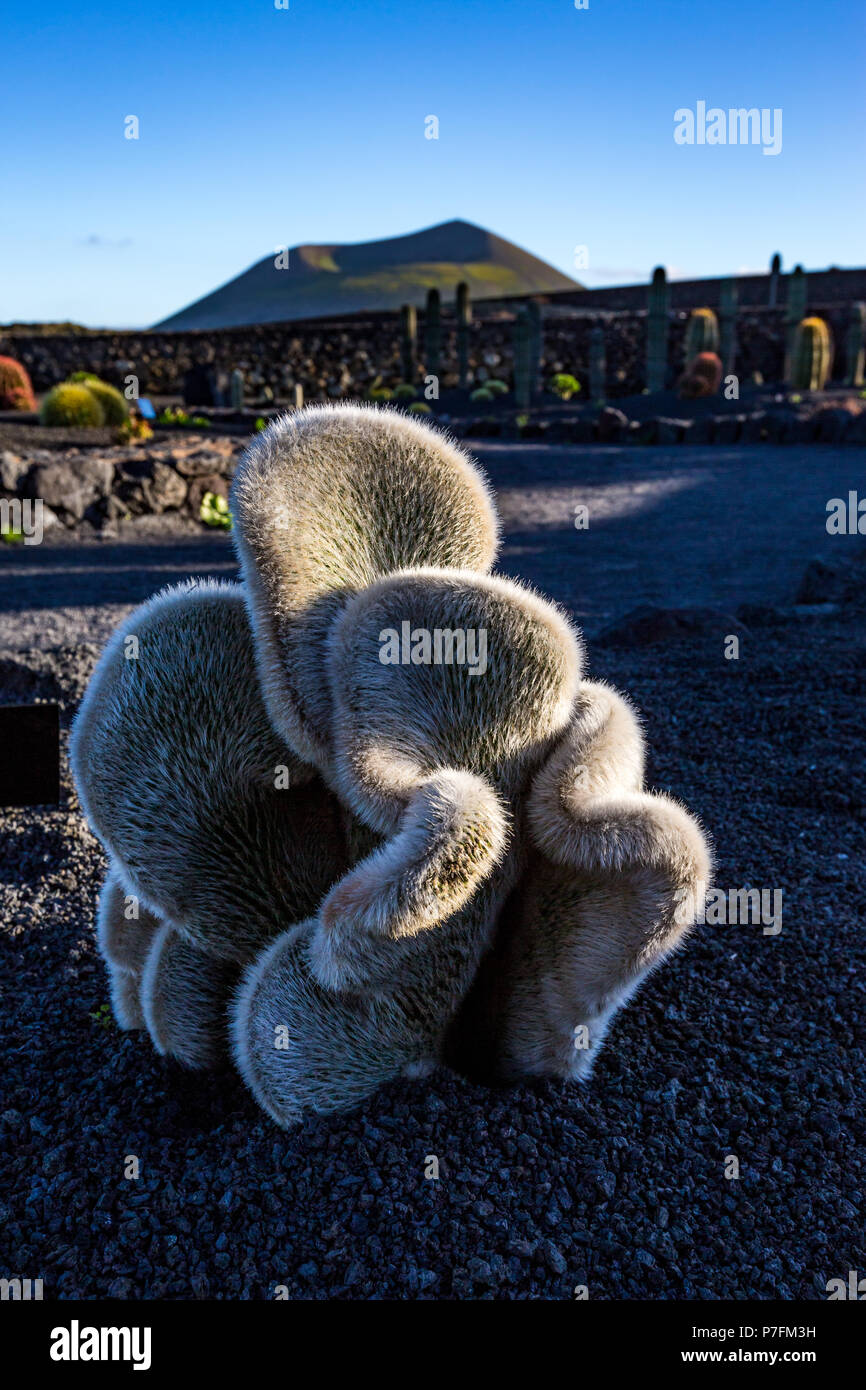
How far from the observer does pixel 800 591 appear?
21.4 feet

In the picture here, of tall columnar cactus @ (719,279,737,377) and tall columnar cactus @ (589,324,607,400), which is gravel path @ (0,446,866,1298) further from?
tall columnar cactus @ (719,279,737,377)

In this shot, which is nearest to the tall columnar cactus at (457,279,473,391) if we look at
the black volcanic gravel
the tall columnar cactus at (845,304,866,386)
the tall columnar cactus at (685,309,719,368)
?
the tall columnar cactus at (685,309,719,368)

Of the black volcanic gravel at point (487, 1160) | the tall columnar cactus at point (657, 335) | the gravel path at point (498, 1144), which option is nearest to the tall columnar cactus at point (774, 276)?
the tall columnar cactus at point (657, 335)

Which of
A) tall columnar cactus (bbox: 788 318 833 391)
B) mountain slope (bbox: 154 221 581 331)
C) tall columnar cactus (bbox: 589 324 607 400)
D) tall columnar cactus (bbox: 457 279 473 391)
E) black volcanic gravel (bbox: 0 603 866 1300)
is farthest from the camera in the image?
mountain slope (bbox: 154 221 581 331)

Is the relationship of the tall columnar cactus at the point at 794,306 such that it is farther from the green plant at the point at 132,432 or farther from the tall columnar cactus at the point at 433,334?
the green plant at the point at 132,432

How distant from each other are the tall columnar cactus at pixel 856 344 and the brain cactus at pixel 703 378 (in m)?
3.71

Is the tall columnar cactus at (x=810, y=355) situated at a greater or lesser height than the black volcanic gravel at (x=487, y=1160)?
greater

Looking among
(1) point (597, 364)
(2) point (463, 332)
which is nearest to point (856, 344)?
(1) point (597, 364)

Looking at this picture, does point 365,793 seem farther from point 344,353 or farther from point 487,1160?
point 344,353

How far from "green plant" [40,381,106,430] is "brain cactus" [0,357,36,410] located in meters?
5.11

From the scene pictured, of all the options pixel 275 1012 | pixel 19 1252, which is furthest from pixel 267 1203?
pixel 19 1252

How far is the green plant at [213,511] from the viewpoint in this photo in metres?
10.3

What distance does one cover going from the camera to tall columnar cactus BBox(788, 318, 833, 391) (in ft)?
67.8

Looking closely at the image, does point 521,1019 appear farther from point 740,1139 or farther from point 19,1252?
point 19,1252
